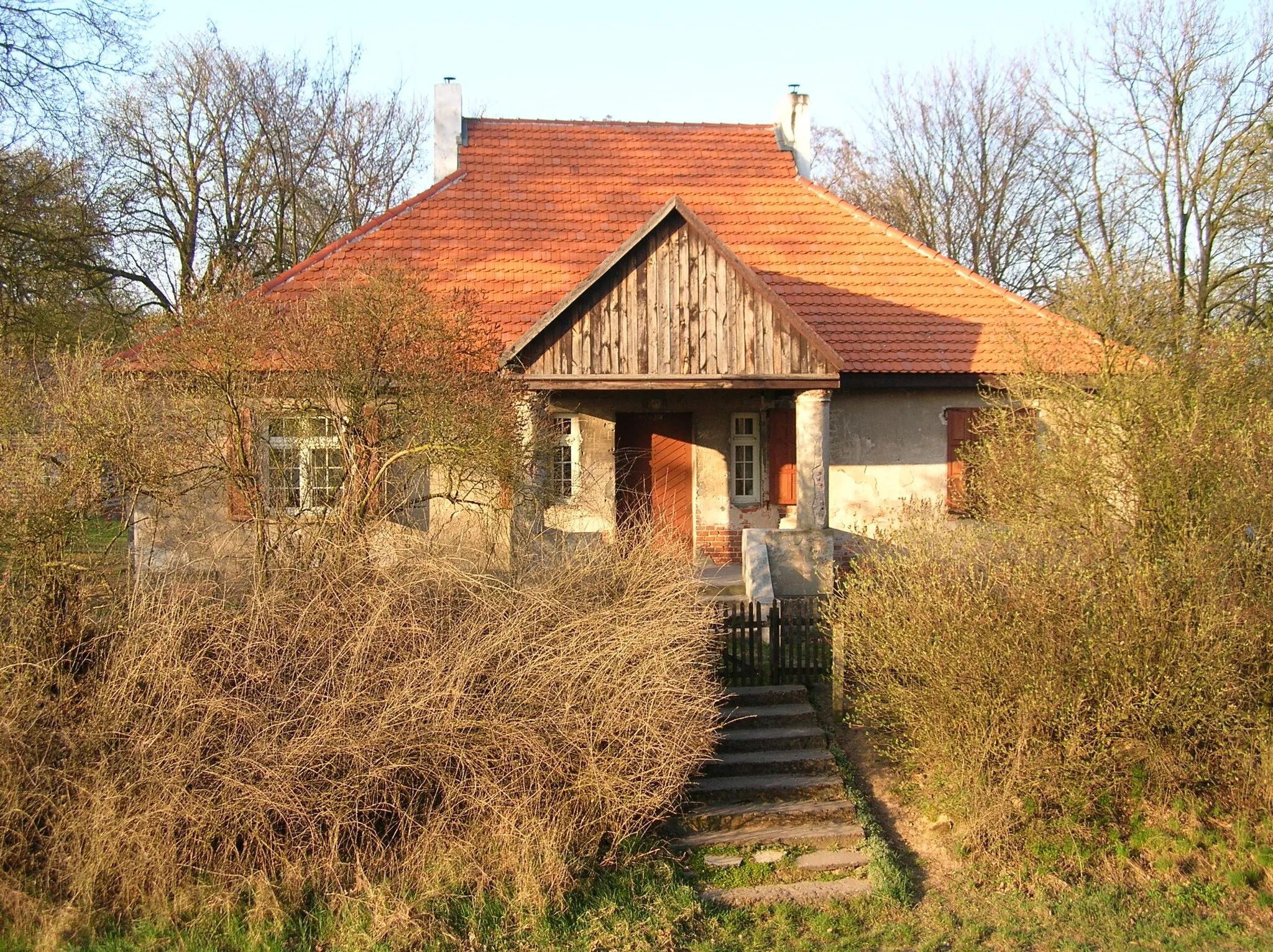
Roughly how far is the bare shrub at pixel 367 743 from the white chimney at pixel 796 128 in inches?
485

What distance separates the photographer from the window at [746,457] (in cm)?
1437

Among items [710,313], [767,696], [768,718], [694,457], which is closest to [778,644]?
[767,696]

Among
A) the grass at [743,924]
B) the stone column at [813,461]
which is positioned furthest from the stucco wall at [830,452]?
the grass at [743,924]

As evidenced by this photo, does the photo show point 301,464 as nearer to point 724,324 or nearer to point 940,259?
point 724,324

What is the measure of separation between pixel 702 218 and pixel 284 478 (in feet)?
30.9

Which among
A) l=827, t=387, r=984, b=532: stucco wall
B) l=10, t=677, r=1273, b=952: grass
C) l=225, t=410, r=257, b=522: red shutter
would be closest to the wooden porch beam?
l=827, t=387, r=984, b=532: stucco wall

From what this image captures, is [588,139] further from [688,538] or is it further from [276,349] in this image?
[276,349]

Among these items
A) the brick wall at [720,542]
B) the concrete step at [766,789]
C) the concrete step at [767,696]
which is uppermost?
the brick wall at [720,542]

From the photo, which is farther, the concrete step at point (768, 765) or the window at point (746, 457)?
the window at point (746, 457)

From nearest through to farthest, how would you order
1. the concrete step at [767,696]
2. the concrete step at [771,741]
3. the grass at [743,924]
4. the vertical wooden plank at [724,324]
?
the grass at [743,924]
the concrete step at [771,741]
the concrete step at [767,696]
the vertical wooden plank at [724,324]

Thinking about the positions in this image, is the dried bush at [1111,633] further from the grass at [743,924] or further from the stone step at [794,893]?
the stone step at [794,893]

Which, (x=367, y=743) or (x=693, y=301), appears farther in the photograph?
(x=693, y=301)

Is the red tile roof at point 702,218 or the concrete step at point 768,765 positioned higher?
the red tile roof at point 702,218

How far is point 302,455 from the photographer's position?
28.4 feet
